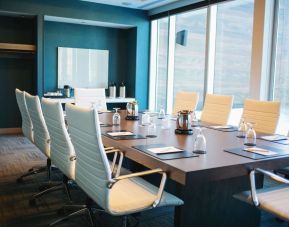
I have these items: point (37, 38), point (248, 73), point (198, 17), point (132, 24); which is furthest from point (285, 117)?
point (37, 38)

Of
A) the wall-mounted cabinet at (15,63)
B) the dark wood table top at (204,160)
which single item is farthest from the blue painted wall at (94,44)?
the dark wood table top at (204,160)

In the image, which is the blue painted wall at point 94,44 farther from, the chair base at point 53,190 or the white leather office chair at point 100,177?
the white leather office chair at point 100,177

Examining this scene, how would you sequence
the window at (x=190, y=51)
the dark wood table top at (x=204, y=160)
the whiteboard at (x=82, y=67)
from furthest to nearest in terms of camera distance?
the whiteboard at (x=82, y=67)
the window at (x=190, y=51)
the dark wood table top at (x=204, y=160)

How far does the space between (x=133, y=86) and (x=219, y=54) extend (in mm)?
2201

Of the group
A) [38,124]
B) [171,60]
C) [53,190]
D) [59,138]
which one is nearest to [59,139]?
[59,138]

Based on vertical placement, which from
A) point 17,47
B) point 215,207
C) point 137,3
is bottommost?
point 215,207

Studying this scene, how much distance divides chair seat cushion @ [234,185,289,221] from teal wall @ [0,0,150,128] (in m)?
5.10

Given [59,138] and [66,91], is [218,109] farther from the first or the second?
[66,91]

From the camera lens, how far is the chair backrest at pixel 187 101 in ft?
14.8

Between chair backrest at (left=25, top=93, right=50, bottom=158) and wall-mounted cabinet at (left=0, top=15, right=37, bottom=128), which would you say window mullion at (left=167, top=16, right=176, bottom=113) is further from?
chair backrest at (left=25, top=93, right=50, bottom=158)

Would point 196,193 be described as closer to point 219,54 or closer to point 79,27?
point 219,54

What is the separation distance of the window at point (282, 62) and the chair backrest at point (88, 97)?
260cm

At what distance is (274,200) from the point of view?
2156 millimetres

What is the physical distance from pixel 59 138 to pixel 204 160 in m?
1.23
